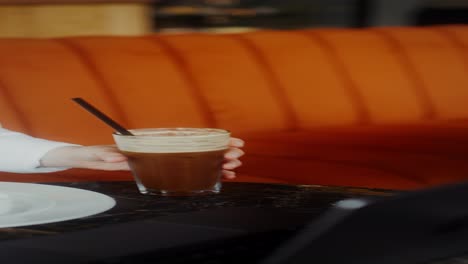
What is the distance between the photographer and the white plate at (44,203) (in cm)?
95

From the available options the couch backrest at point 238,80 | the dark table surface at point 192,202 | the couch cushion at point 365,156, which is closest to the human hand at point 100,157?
the dark table surface at point 192,202

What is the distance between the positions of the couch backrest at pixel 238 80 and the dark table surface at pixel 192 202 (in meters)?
1.25

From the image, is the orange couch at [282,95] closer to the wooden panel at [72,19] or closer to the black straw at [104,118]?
the black straw at [104,118]

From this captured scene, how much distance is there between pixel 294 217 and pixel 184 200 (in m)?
0.17

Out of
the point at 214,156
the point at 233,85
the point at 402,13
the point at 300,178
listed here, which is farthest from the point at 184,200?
the point at 402,13

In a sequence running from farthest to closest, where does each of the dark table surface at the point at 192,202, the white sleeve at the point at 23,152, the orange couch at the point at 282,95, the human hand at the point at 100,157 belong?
the orange couch at the point at 282,95 → the white sleeve at the point at 23,152 → the human hand at the point at 100,157 → the dark table surface at the point at 192,202

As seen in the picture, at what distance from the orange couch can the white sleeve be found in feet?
1.96

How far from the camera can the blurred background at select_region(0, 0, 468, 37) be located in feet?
12.6

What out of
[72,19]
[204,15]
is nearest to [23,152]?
[72,19]

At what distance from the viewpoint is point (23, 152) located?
1.40 meters

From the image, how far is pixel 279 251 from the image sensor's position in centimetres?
66

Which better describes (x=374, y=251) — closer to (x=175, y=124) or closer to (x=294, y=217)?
(x=294, y=217)

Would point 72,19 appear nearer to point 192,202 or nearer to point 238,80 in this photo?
point 238,80

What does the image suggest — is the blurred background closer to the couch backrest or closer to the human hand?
the couch backrest
